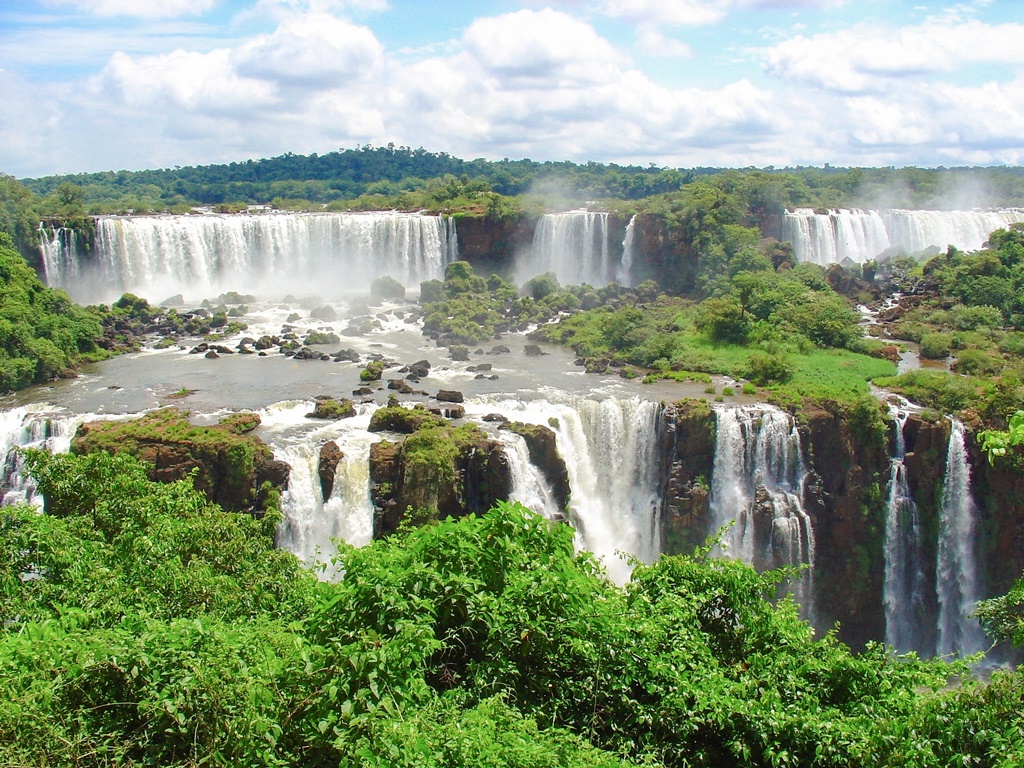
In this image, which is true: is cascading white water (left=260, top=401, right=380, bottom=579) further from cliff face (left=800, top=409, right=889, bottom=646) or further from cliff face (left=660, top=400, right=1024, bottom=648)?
cliff face (left=800, top=409, right=889, bottom=646)

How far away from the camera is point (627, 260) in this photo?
1882 inches

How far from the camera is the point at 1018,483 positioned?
24.5 meters

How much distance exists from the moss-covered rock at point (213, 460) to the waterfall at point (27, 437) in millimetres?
1377

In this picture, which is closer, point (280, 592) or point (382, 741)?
point (382, 741)

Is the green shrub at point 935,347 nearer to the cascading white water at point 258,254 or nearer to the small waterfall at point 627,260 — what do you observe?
the small waterfall at point 627,260

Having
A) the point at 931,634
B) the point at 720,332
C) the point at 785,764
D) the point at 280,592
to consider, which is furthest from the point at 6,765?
the point at 720,332

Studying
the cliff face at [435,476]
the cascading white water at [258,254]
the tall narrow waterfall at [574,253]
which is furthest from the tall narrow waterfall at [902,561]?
the cascading white water at [258,254]

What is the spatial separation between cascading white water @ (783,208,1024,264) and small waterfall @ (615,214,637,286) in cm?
1014

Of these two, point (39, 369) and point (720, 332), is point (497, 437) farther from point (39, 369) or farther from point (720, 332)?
point (39, 369)

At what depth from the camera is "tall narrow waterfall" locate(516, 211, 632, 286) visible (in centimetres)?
4769

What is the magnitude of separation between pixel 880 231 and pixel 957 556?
32.6 m

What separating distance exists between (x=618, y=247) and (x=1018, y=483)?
89.0ft

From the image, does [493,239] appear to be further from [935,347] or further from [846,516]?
[846,516]

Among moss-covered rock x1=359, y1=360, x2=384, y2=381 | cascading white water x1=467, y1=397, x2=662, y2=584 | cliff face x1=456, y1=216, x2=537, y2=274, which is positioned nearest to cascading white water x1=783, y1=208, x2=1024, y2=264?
cliff face x1=456, y1=216, x2=537, y2=274
